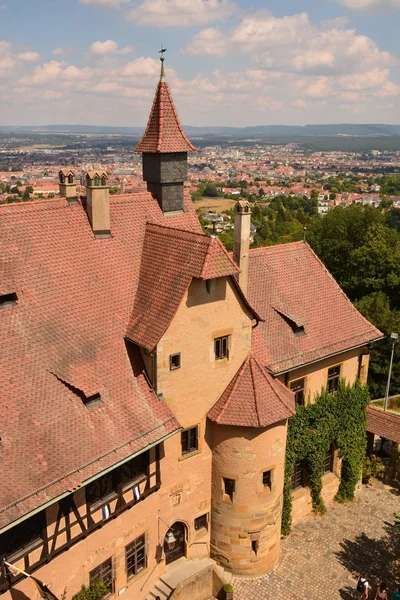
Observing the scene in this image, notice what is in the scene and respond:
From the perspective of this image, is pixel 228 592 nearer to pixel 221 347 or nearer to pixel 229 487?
pixel 229 487

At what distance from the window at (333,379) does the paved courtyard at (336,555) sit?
740 centimetres

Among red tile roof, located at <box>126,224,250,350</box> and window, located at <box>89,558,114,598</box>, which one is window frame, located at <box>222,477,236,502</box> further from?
red tile roof, located at <box>126,224,250,350</box>

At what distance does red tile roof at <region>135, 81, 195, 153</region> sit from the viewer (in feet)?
89.3

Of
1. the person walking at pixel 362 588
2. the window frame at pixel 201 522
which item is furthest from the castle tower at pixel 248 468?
the person walking at pixel 362 588

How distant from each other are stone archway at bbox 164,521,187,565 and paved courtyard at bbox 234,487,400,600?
3.18 meters

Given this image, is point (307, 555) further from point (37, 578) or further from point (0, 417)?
point (0, 417)

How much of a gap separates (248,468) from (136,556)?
6179 millimetres

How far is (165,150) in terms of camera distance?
26.9 m

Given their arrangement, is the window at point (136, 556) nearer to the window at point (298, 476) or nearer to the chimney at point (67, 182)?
the window at point (298, 476)

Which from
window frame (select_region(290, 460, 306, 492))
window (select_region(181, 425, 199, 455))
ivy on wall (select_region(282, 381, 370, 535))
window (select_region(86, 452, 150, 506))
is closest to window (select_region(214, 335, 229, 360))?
window (select_region(181, 425, 199, 455))

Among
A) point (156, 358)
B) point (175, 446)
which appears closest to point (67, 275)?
point (156, 358)

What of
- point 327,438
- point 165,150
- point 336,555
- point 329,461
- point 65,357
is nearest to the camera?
point 65,357

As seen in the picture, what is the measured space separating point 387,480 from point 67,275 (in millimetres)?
25400

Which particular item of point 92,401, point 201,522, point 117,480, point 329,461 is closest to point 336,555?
point 329,461
